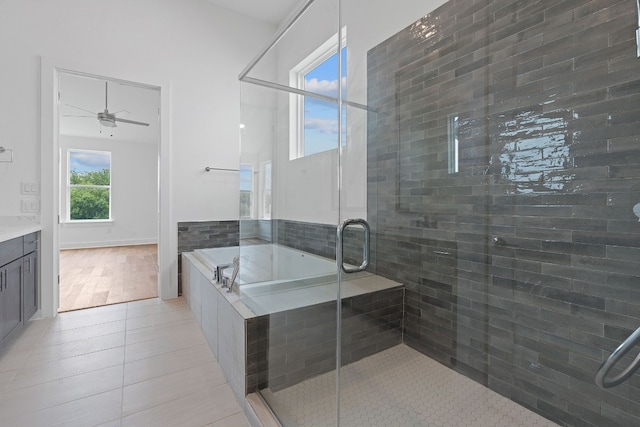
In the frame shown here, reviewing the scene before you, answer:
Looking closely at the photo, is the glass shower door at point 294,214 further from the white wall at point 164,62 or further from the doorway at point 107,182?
the doorway at point 107,182

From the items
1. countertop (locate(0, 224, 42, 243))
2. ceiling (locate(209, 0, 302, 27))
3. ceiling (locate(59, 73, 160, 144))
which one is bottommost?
countertop (locate(0, 224, 42, 243))

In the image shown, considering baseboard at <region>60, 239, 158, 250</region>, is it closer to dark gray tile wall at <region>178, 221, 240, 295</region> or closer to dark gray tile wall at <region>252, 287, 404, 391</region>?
dark gray tile wall at <region>178, 221, 240, 295</region>

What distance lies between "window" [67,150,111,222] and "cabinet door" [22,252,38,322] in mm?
4805

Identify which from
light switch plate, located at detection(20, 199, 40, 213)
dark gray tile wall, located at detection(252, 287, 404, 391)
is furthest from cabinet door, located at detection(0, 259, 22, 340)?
dark gray tile wall, located at detection(252, 287, 404, 391)

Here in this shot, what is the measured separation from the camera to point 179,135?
3268mm

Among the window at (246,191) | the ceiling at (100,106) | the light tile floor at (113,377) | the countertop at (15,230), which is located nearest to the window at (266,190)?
the window at (246,191)

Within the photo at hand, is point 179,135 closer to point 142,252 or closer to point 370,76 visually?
point 370,76

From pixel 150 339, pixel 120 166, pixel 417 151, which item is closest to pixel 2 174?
pixel 150 339

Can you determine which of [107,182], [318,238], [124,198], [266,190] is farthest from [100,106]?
[318,238]

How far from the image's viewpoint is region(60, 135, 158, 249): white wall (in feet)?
21.0

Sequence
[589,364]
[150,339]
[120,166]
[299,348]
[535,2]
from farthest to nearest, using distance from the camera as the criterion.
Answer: [120,166] → [150,339] → [299,348] → [535,2] → [589,364]

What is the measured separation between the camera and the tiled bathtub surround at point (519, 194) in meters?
1.16

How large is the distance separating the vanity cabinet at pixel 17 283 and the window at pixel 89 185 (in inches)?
189

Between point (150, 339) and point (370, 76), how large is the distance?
2.50 m
